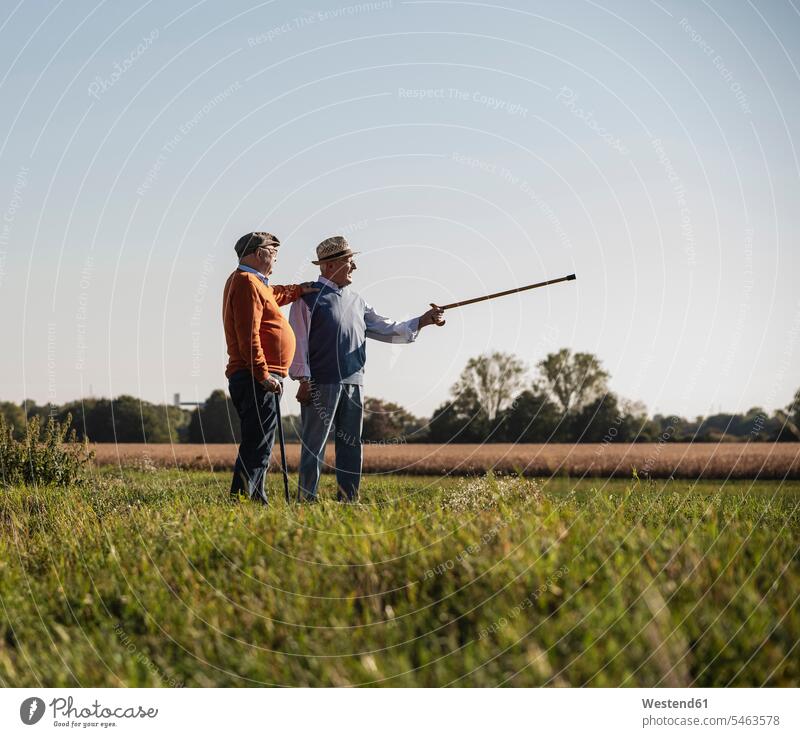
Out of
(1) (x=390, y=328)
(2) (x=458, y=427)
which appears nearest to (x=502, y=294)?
(1) (x=390, y=328)

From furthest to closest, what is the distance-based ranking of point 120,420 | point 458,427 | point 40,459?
point 120,420 < point 458,427 < point 40,459

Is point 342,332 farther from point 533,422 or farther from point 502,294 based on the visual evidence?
point 533,422

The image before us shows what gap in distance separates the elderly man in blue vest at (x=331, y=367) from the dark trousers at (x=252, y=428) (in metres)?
0.66

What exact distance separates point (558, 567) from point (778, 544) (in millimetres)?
1682

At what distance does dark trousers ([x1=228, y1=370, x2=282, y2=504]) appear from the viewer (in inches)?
342

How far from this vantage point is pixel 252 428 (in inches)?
342

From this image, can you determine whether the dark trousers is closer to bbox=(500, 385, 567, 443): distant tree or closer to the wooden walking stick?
the wooden walking stick

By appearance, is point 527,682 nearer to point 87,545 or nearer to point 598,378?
point 87,545

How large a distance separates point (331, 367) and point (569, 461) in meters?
8.39

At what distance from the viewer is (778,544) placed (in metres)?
5.72
